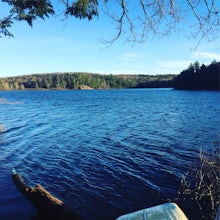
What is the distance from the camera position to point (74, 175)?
11.6 meters

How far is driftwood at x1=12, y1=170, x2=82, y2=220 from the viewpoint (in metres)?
7.16

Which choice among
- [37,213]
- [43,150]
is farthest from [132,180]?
[43,150]

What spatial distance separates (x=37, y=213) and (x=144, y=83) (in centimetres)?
17806

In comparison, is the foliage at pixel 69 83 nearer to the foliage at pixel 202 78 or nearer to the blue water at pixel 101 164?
the foliage at pixel 202 78

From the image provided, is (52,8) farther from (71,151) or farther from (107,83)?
(107,83)

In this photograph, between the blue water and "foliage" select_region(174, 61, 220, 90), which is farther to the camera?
"foliage" select_region(174, 61, 220, 90)

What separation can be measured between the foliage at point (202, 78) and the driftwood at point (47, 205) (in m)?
82.2

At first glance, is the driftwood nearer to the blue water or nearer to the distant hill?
the blue water

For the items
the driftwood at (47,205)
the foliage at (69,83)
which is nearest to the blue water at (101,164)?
the driftwood at (47,205)

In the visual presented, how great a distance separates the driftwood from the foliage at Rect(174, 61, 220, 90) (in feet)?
270

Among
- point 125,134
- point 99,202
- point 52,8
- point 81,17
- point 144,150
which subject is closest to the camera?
point 81,17

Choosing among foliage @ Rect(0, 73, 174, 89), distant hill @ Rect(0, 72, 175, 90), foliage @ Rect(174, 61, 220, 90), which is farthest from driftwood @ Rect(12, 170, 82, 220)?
foliage @ Rect(0, 73, 174, 89)

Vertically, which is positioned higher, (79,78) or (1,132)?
(79,78)

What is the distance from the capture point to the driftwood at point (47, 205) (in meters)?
7.16
